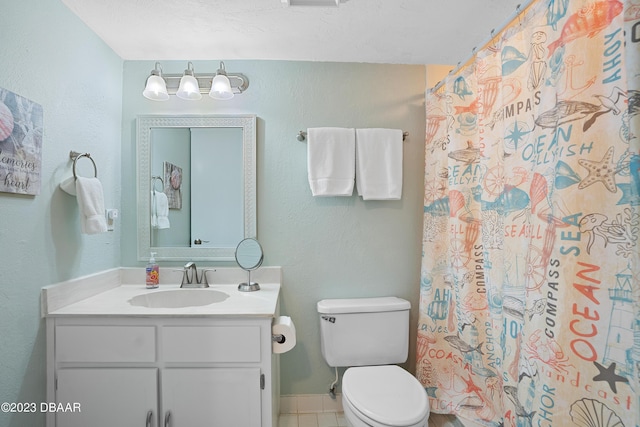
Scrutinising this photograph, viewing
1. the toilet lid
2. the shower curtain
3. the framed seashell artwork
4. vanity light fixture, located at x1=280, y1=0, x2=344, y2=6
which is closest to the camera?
the shower curtain

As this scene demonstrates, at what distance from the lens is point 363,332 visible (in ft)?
5.62

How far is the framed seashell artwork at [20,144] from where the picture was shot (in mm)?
1090

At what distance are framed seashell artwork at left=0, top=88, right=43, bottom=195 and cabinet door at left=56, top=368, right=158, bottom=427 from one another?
0.79 meters

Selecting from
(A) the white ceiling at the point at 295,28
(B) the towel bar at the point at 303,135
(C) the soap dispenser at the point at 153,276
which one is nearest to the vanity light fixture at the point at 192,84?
(A) the white ceiling at the point at 295,28

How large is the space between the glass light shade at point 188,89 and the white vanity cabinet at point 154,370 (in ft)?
3.84

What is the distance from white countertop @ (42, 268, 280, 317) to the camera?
4.22 feet

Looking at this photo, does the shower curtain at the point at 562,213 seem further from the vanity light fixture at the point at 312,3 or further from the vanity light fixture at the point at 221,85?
the vanity light fixture at the point at 221,85

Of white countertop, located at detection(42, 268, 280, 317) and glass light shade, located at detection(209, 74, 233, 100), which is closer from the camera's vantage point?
white countertop, located at detection(42, 268, 280, 317)

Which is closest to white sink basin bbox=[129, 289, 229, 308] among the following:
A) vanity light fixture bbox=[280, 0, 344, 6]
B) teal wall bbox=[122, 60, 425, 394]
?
teal wall bbox=[122, 60, 425, 394]

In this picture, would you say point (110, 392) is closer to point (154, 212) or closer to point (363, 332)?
point (154, 212)

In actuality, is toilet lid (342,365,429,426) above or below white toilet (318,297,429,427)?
below

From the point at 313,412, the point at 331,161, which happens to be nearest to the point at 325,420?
the point at 313,412

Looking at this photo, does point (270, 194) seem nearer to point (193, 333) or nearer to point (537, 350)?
point (193, 333)

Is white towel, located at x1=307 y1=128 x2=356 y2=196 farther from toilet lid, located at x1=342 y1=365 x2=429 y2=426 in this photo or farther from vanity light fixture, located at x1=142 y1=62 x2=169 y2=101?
toilet lid, located at x1=342 y1=365 x2=429 y2=426
